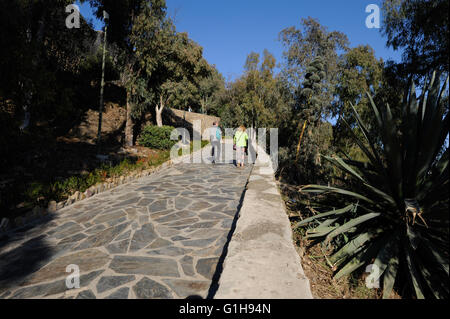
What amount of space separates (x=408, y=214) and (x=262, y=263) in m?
1.60

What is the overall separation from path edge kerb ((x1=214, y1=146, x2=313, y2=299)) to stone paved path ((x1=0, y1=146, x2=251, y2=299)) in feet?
1.55

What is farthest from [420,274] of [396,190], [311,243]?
[311,243]

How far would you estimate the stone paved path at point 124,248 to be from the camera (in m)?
2.38

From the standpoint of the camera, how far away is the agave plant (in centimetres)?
213

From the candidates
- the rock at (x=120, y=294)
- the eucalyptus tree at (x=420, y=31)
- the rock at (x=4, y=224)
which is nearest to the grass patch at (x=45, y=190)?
the rock at (x=4, y=224)

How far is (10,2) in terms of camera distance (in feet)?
14.4

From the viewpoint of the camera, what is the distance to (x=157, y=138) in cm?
1367

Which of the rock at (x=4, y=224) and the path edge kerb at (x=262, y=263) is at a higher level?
the path edge kerb at (x=262, y=263)

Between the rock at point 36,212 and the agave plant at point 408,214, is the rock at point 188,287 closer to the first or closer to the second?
the agave plant at point 408,214

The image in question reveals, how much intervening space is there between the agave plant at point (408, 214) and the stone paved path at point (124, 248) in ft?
5.32

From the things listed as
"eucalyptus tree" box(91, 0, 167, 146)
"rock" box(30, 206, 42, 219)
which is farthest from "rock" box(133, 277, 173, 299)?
"eucalyptus tree" box(91, 0, 167, 146)

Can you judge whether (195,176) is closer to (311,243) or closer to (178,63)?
(311,243)

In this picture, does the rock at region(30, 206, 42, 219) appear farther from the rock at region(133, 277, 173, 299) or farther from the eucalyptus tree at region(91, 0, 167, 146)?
the eucalyptus tree at region(91, 0, 167, 146)

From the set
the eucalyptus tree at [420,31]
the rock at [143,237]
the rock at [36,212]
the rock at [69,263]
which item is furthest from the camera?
the eucalyptus tree at [420,31]
